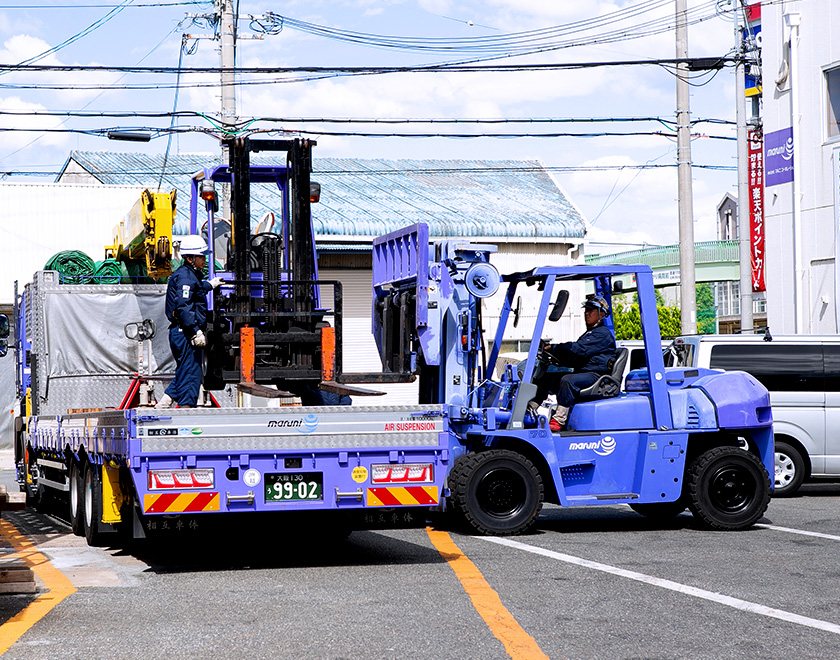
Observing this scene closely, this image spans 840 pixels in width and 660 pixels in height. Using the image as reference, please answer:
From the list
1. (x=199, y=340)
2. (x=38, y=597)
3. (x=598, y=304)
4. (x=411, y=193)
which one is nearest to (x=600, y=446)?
(x=598, y=304)

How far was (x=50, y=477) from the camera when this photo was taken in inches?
526

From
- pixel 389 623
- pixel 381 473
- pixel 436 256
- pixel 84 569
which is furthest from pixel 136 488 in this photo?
pixel 436 256

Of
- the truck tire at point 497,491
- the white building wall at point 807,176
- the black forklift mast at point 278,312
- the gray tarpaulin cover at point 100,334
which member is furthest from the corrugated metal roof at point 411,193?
the truck tire at point 497,491

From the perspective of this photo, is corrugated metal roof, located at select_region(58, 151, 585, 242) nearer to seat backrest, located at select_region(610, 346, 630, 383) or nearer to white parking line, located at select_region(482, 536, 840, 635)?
seat backrest, located at select_region(610, 346, 630, 383)

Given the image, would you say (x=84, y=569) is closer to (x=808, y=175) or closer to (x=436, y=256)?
(x=436, y=256)

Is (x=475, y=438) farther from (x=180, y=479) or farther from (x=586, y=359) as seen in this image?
(x=180, y=479)

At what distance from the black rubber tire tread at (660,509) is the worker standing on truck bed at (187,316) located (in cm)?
528

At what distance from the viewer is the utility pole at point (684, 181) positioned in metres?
22.9

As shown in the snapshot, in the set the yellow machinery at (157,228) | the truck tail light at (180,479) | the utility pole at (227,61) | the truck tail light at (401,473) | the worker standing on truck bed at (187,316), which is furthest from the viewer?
the utility pole at (227,61)

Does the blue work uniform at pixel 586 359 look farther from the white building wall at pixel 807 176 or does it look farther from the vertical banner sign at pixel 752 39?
the vertical banner sign at pixel 752 39

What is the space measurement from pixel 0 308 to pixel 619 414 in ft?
68.9

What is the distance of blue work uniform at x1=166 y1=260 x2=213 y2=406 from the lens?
11.0 meters

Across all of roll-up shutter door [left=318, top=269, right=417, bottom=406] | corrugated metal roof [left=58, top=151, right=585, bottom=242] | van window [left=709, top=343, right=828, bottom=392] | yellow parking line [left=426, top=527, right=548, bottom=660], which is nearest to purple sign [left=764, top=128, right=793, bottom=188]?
van window [left=709, top=343, right=828, bottom=392]

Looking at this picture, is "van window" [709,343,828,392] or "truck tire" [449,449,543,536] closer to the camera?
"truck tire" [449,449,543,536]
